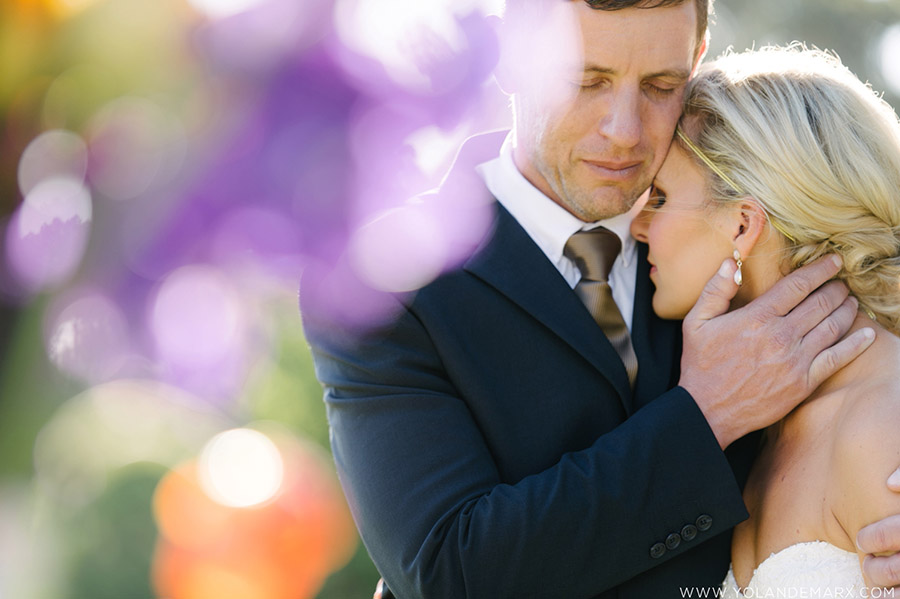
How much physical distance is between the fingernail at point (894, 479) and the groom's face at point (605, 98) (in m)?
1.00

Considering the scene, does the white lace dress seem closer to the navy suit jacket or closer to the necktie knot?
the navy suit jacket

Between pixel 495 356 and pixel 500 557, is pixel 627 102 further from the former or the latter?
pixel 500 557

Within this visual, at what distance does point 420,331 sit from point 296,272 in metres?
1.73

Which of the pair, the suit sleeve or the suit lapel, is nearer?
the suit sleeve

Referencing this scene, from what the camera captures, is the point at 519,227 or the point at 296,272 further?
the point at 296,272

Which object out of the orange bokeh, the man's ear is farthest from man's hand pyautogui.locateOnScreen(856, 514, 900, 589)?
the orange bokeh

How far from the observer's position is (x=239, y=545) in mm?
4438

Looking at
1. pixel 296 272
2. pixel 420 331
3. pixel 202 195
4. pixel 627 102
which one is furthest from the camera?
pixel 296 272

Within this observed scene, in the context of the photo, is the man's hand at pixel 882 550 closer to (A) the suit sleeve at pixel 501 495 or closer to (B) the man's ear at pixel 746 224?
(A) the suit sleeve at pixel 501 495

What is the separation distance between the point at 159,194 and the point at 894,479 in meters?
2.70

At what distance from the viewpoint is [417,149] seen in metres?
3.78

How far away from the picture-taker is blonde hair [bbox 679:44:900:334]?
2.34 m

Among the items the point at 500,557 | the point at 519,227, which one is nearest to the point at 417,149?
the point at 519,227

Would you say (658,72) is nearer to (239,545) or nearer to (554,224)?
(554,224)
